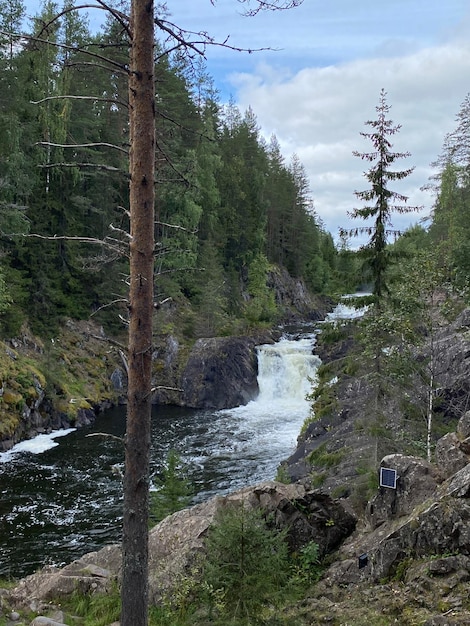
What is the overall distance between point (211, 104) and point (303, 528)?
5544 centimetres

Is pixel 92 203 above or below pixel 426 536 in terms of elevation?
above

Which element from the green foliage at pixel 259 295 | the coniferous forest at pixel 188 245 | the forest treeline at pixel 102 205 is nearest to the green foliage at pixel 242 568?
the coniferous forest at pixel 188 245

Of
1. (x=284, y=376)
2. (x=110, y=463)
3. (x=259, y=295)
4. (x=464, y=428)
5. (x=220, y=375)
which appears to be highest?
(x=259, y=295)

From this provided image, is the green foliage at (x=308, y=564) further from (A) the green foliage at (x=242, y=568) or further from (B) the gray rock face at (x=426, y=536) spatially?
(A) the green foliage at (x=242, y=568)

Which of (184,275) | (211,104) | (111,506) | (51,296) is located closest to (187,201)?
(184,275)

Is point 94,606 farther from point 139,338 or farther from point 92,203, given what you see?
point 92,203

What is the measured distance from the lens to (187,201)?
40.7 meters

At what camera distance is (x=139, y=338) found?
579cm

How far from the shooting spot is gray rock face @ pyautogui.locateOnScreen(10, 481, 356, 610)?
9.11 meters

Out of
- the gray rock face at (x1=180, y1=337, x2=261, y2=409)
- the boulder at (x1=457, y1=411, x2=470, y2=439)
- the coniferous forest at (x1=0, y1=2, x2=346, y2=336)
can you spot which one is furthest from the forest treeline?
the boulder at (x1=457, y1=411, x2=470, y2=439)

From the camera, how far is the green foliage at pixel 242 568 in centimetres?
646

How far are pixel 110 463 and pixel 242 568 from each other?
1681cm

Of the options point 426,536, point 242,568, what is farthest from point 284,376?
point 242,568

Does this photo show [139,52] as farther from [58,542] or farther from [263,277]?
[263,277]
